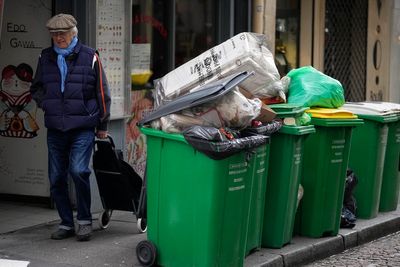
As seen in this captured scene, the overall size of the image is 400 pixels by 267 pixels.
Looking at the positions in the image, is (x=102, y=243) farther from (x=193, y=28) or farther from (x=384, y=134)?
(x=193, y=28)

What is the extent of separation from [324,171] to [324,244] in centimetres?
67

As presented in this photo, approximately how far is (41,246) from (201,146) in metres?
2.07

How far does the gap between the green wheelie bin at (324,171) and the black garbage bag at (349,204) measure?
478 mm

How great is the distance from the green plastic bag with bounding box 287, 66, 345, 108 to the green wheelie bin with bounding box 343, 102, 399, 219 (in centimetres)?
72

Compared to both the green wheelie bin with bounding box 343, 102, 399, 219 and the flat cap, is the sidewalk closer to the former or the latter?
the green wheelie bin with bounding box 343, 102, 399, 219

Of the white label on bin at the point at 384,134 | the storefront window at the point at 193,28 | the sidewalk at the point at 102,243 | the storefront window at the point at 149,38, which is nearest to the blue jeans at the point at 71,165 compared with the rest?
the sidewalk at the point at 102,243

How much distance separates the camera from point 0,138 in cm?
884

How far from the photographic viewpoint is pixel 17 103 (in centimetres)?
869

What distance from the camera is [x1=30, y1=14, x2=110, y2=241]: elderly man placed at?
23.2 feet

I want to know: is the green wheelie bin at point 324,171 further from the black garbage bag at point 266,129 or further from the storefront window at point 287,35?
the storefront window at point 287,35

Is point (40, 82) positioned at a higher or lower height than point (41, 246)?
higher

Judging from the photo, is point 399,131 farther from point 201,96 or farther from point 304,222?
point 201,96

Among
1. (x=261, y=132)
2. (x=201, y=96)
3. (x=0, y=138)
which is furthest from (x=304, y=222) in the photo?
(x=0, y=138)

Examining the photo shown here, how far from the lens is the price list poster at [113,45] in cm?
859
